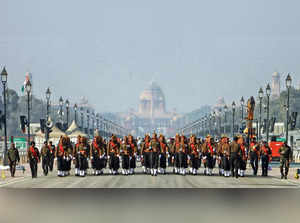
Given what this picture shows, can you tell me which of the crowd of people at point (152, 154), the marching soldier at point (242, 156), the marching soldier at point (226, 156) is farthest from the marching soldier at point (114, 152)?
the marching soldier at point (242, 156)

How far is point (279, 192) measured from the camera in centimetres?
2791

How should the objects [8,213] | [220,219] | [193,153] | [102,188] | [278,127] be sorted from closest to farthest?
1. [220,219]
2. [8,213]
3. [102,188]
4. [193,153]
5. [278,127]

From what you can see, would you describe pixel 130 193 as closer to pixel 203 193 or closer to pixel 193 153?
pixel 203 193

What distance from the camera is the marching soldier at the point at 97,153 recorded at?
39.6 metres

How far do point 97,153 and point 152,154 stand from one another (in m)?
2.70

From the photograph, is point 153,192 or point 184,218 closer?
point 184,218

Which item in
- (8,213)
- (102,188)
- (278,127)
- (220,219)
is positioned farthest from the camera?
(278,127)

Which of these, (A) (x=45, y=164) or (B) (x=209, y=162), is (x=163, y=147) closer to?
(B) (x=209, y=162)

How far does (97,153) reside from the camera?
39.6 m

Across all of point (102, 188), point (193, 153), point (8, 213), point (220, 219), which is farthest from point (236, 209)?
point (193, 153)

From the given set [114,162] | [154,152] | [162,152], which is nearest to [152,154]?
[154,152]

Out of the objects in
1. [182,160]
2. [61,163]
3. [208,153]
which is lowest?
[61,163]

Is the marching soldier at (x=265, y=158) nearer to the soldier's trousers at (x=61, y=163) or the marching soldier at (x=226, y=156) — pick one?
the marching soldier at (x=226, y=156)

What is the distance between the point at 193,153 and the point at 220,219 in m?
20.7
